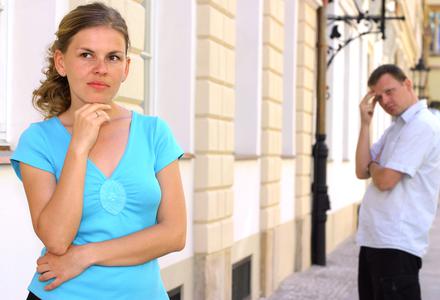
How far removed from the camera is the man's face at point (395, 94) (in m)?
4.76

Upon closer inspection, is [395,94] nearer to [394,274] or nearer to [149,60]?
[394,274]

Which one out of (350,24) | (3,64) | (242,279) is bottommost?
(242,279)

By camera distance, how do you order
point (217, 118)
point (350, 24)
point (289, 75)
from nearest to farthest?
1. point (217, 118)
2. point (289, 75)
3. point (350, 24)

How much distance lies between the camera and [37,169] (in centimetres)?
217

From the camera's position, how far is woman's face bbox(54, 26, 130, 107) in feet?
7.25

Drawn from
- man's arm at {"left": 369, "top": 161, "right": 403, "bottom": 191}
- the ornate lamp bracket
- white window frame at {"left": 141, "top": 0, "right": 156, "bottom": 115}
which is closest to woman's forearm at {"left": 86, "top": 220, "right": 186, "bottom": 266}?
man's arm at {"left": 369, "top": 161, "right": 403, "bottom": 191}

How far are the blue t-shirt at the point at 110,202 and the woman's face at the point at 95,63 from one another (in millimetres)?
117

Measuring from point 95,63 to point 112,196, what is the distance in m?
0.33

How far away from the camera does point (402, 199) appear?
4.64 metres

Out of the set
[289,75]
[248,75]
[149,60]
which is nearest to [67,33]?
[149,60]

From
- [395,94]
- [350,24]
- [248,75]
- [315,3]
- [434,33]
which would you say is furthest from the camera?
[434,33]

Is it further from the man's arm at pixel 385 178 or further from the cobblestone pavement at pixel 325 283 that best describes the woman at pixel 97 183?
the cobblestone pavement at pixel 325 283

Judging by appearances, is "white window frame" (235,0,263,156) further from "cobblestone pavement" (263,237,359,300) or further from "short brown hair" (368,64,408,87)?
"short brown hair" (368,64,408,87)

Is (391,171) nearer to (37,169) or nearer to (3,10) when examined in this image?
(3,10)
